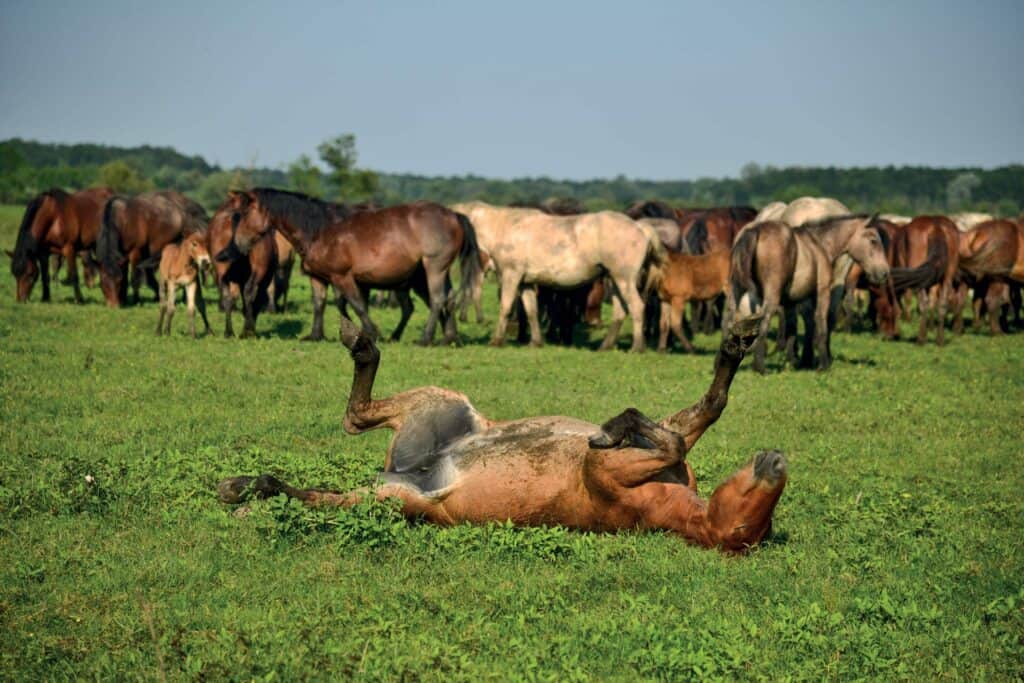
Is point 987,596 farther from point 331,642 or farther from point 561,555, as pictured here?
point 331,642

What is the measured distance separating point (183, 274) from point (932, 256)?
13.8m

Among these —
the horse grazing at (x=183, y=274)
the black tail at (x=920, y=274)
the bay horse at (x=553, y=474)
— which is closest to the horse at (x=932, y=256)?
the black tail at (x=920, y=274)

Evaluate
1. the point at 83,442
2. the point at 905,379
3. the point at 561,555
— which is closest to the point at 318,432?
the point at 83,442

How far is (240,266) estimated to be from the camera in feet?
61.7

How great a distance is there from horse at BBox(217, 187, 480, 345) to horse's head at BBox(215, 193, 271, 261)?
0.02 meters

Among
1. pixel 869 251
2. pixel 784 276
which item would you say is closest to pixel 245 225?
pixel 784 276

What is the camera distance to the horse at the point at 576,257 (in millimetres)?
18797

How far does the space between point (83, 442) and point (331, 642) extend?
5.01 m

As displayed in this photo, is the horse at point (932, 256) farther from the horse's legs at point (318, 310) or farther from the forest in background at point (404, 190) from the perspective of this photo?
the forest in background at point (404, 190)

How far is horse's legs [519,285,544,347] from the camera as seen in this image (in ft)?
62.2

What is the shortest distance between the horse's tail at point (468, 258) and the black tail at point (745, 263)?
177 inches

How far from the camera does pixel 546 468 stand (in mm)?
6359

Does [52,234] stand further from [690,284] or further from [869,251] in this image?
[869,251]

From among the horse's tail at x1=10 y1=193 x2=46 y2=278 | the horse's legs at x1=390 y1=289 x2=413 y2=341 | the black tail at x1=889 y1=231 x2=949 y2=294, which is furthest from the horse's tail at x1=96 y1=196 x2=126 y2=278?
the black tail at x1=889 y1=231 x2=949 y2=294
